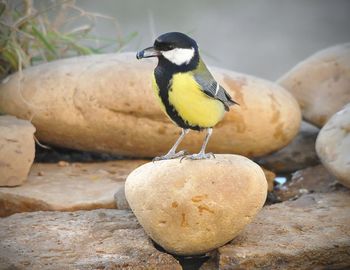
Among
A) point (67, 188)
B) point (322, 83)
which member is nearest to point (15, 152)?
point (67, 188)

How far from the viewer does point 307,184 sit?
4.17 m

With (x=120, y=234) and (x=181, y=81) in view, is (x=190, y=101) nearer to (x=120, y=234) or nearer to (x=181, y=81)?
(x=181, y=81)

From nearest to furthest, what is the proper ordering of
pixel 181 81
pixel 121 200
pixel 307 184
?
pixel 181 81, pixel 121 200, pixel 307 184

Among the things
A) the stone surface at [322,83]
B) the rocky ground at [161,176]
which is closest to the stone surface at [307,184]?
the rocky ground at [161,176]

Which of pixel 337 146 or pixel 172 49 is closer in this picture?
pixel 172 49

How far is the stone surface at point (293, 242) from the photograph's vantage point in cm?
284

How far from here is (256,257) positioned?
9.28 feet

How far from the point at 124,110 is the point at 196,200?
55.2 inches

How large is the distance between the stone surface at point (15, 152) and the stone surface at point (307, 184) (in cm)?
165

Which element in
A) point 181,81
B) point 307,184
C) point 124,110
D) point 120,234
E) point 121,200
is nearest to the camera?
point 181,81

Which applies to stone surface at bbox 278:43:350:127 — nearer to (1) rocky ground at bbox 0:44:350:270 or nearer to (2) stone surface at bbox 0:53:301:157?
(1) rocky ground at bbox 0:44:350:270

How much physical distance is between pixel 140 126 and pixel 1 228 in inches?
50.4

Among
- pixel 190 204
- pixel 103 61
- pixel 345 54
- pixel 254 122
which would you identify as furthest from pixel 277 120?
pixel 190 204

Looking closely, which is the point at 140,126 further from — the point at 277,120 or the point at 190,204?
the point at 190,204
